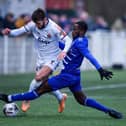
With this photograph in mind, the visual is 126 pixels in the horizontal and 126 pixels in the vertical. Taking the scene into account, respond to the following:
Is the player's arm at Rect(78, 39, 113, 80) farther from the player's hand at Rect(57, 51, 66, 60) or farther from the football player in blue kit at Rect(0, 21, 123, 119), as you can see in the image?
the player's hand at Rect(57, 51, 66, 60)

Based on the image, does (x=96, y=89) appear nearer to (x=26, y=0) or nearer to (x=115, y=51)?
(x=26, y=0)

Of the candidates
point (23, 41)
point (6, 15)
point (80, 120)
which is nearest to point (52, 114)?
point (80, 120)

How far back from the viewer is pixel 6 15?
3247 cm

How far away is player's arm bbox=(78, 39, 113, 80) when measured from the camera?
16.9 metres

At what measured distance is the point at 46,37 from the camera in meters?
18.9

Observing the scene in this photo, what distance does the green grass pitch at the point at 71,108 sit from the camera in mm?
16922

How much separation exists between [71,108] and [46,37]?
197 cm

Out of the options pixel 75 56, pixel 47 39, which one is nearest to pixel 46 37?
pixel 47 39

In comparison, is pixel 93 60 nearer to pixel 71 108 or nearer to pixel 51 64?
pixel 51 64

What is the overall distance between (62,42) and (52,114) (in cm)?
142

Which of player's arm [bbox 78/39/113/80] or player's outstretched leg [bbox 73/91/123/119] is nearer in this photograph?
player's arm [bbox 78/39/113/80]

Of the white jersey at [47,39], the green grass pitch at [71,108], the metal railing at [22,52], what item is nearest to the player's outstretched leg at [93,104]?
the green grass pitch at [71,108]

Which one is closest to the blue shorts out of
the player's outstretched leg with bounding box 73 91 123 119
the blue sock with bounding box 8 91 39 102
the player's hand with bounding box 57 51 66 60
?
the player's outstretched leg with bounding box 73 91 123 119

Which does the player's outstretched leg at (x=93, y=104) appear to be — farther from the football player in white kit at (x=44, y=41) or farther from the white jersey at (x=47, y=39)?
the white jersey at (x=47, y=39)
